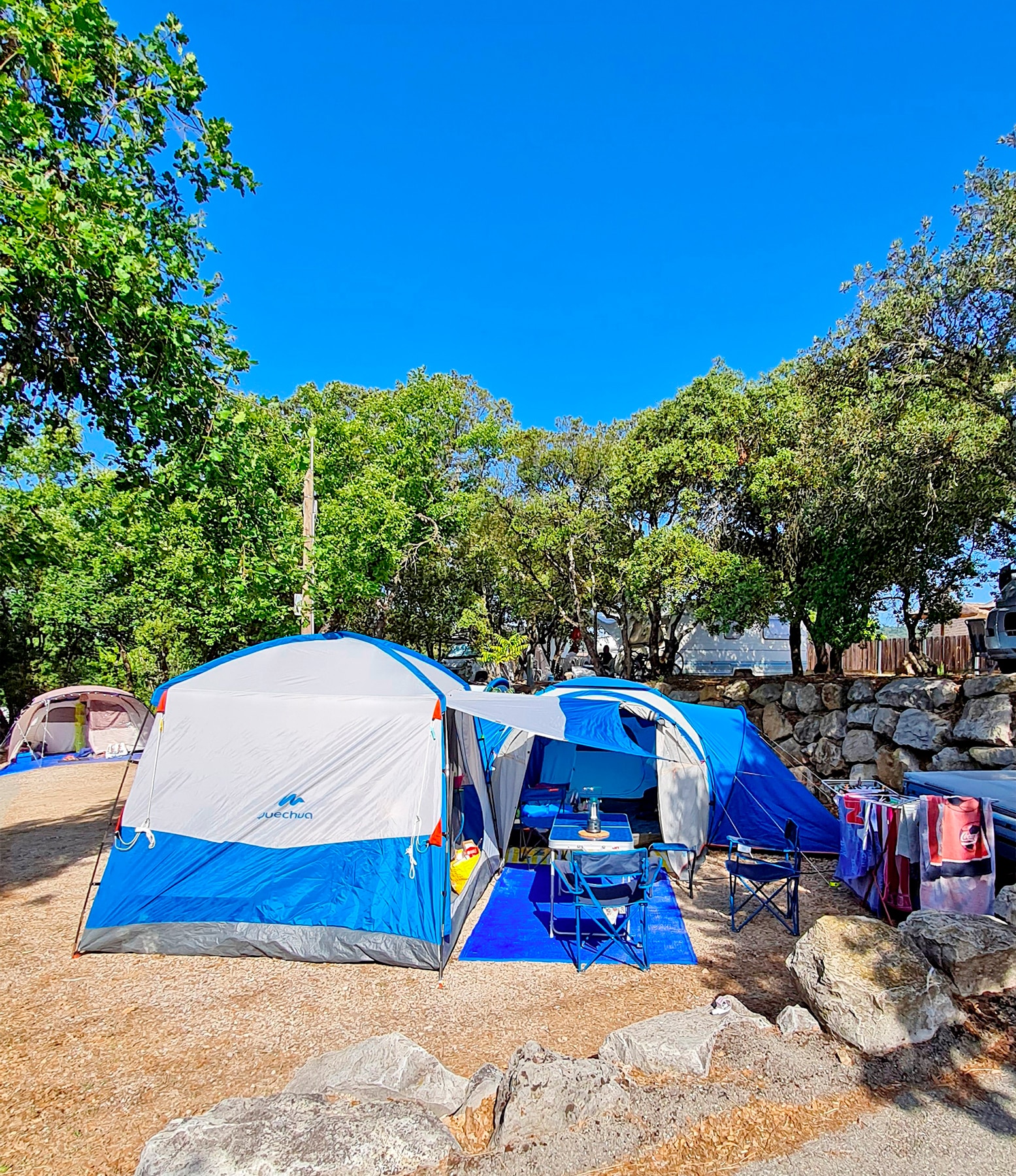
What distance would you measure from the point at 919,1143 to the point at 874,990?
2.28 feet

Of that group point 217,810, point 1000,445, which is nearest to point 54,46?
point 217,810

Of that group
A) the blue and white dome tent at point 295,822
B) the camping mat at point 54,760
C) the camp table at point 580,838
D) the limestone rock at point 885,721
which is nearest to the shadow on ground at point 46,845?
the blue and white dome tent at point 295,822

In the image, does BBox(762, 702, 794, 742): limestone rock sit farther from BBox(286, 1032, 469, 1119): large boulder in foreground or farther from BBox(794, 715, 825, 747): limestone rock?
BBox(286, 1032, 469, 1119): large boulder in foreground

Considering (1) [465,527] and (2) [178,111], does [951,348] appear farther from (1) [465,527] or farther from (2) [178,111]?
(1) [465,527]

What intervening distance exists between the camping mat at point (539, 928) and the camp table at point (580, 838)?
0.65ft

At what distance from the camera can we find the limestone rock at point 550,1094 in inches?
119

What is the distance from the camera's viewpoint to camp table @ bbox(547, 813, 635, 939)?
576cm

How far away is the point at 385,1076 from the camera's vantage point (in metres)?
3.42

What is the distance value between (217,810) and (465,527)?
420 inches

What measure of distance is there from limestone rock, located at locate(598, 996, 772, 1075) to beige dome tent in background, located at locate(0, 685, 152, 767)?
13383 millimetres

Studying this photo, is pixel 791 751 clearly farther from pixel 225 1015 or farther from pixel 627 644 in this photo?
pixel 225 1015

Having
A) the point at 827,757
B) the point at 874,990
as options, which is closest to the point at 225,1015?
the point at 874,990

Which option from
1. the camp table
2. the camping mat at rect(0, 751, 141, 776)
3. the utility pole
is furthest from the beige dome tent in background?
the camp table

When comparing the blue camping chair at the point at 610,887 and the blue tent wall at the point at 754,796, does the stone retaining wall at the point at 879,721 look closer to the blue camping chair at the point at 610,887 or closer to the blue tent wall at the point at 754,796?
Answer: the blue tent wall at the point at 754,796
